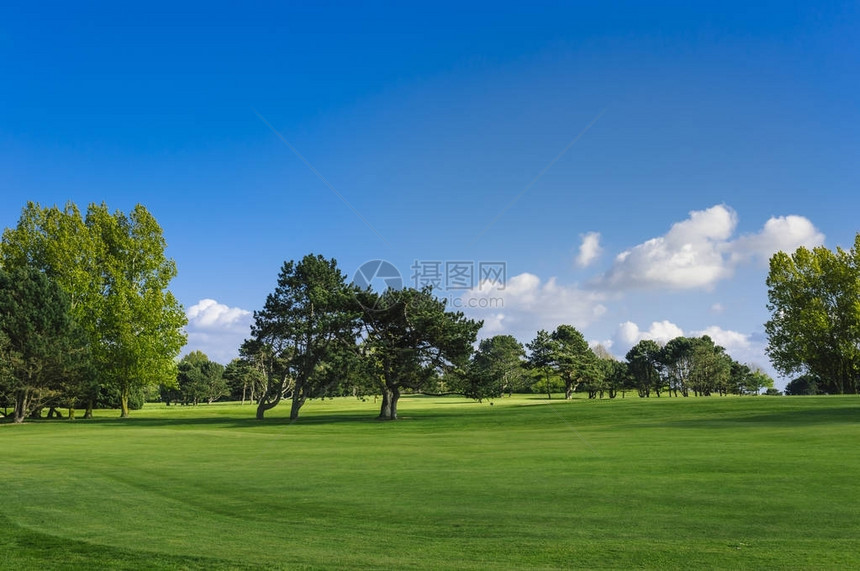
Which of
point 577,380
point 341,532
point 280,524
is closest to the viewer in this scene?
point 341,532

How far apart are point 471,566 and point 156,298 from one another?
61.1 m

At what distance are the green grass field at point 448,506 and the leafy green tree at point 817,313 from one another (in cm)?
5128

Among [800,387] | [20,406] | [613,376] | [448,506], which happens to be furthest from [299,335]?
[800,387]

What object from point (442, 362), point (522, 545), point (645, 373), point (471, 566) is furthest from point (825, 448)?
point (645, 373)

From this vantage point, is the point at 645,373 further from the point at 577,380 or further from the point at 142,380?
the point at 142,380

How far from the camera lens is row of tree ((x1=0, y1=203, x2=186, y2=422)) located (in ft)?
181

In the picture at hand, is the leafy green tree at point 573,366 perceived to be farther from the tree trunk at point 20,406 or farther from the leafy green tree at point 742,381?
the tree trunk at point 20,406

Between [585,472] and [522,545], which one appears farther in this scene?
[585,472]

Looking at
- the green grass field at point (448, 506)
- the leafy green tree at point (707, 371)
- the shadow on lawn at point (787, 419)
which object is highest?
the leafy green tree at point (707, 371)

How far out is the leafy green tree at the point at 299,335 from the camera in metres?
58.2

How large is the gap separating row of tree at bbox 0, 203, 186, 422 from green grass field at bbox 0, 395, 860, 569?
34.7 meters

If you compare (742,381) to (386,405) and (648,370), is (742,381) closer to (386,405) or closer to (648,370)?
(648,370)

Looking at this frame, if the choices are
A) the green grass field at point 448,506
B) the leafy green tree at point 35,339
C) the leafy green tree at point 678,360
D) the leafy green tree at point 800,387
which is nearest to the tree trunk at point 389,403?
the green grass field at point 448,506

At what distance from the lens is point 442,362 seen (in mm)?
52594
